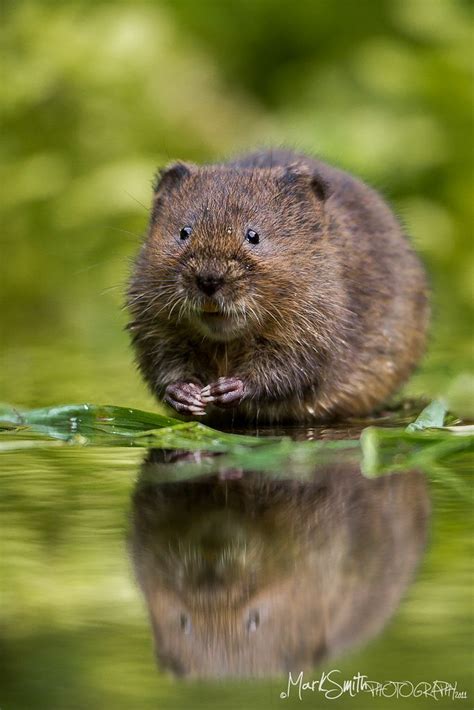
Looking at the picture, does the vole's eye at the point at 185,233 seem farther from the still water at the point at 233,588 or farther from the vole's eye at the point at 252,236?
the still water at the point at 233,588

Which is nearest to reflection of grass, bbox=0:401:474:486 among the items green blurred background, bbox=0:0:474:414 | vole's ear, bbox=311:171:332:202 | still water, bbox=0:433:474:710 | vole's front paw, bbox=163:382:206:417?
still water, bbox=0:433:474:710

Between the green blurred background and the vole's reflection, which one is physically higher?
the green blurred background

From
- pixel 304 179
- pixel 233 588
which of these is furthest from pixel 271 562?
pixel 304 179

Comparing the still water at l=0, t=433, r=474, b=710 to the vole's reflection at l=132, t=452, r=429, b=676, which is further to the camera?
the vole's reflection at l=132, t=452, r=429, b=676

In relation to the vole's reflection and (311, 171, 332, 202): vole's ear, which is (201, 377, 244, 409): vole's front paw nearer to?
(311, 171, 332, 202): vole's ear

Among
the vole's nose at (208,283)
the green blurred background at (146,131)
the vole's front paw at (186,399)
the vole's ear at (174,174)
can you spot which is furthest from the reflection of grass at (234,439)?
Answer: the green blurred background at (146,131)
